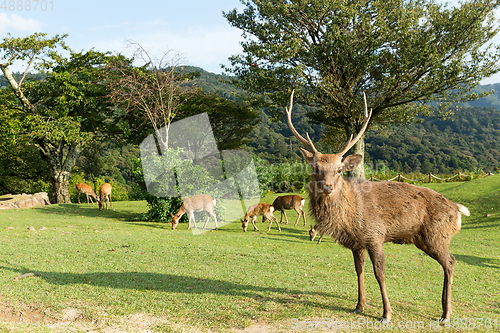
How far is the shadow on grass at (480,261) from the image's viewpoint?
7922 mm

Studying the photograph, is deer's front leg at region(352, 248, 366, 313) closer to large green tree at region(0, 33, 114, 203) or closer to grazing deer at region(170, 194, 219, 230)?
grazing deer at region(170, 194, 219, 230)

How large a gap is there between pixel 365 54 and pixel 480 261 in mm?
12674

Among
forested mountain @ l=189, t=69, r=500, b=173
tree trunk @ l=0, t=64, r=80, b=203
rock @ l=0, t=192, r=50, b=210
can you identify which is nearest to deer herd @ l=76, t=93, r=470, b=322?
rock @ l=0, t=192, r=50, b=210

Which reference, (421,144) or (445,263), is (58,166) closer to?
(445,263)

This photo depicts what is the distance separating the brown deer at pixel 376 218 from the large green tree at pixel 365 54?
13.5m

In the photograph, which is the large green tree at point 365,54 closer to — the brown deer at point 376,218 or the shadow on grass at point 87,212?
the shadow on grass at point 87,212

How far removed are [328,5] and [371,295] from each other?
15717 mm

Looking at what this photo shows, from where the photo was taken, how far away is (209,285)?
5.64 metres

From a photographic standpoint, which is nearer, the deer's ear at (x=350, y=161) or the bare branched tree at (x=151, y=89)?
the deer's ear at (x=350, y=161)

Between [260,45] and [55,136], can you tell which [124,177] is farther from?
[260,45]

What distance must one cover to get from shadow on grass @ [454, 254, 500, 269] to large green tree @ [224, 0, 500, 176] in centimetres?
978

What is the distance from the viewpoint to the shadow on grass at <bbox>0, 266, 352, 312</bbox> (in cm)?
511

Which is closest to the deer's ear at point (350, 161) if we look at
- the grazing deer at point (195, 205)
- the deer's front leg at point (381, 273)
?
the deer's front leg at point (381, 273)

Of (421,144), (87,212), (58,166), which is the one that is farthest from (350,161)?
(421,144)
